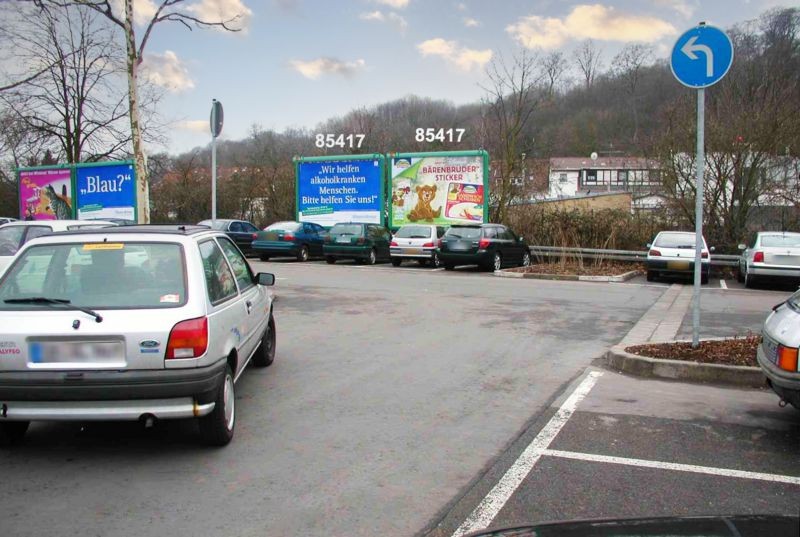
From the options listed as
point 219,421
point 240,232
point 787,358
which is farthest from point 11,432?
point 240,232

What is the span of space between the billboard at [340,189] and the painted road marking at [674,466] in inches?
942

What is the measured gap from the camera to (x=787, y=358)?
489 cm

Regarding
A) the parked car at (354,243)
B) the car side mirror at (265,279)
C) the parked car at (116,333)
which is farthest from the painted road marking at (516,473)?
the parked car at (354,243)

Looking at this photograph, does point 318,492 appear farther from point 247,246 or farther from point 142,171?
point 247,246

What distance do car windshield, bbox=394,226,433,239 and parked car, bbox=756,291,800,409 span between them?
698 inches

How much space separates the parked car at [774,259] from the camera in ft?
54.5

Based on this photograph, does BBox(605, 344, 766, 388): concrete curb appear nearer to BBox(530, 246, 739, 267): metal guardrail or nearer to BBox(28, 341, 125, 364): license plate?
BBox(28, 341, 125, 364): license plate

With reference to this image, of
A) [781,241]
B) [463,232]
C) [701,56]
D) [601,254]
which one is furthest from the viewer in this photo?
[601,254]

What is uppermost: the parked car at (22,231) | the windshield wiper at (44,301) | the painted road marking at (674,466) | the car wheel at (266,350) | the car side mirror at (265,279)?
the parked car at (22,231)

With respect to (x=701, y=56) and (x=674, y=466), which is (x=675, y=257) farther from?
(x=674, y=466)

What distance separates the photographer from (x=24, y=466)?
4660mm

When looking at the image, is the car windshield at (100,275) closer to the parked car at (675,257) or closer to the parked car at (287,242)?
the parked car at (675,257)

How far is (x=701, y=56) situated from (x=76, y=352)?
269 inches

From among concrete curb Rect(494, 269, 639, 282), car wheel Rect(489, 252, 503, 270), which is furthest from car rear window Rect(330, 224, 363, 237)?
concrete curb Rect(494, 269, 639, 282)
